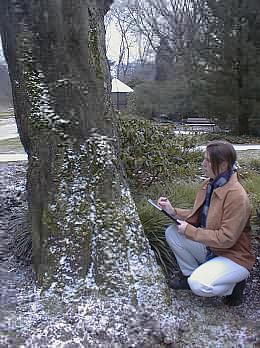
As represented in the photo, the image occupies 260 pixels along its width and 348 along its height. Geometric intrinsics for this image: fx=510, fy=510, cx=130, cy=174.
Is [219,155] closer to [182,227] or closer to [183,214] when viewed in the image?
[182,227]

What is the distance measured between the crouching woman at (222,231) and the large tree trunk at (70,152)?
1.19ft

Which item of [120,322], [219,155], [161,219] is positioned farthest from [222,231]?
[161,219]

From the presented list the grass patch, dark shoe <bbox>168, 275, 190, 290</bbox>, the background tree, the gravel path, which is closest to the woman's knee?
the gravel path

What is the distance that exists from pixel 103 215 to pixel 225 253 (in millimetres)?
831

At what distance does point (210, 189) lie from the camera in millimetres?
3293

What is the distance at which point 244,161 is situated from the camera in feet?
31.0

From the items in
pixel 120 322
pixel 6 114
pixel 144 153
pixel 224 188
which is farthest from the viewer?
pixel 6 114

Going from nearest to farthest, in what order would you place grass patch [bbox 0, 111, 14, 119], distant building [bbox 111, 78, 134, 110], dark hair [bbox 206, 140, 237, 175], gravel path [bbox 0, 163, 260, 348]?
gravel path [bbox 0, 163, 260, 348]
dark hair [bbox 206, 140, 237, 175]
distant building [bbox 111, 78, 134, 110]
grass patch [bbox 0, 111, 14, 119]

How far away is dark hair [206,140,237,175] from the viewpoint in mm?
3166

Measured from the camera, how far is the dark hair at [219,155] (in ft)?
10.4

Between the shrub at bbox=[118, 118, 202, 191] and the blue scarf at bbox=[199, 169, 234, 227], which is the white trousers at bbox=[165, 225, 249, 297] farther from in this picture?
the shrub at bbox=[118, 118, 202, 191]

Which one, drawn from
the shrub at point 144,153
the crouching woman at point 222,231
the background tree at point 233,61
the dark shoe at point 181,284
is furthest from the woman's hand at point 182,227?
the background tree at point 233,61

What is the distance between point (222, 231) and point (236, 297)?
0.59 meters

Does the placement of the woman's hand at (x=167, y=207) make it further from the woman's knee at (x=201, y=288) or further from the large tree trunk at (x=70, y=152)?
the woman's knee at (x=201, y=288)
